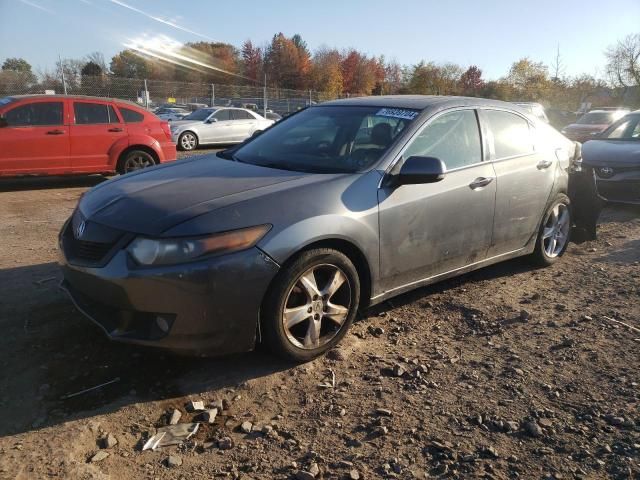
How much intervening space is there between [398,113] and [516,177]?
1.25 m

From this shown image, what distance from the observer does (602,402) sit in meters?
2.97

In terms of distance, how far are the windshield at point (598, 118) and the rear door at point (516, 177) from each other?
14.1m

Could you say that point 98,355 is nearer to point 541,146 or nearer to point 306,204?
point 306,204

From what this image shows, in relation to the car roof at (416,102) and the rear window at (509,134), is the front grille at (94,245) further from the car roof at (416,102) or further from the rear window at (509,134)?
the rear window at (509,134)

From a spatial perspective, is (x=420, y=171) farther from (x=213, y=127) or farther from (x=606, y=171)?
(x=213, y=127)

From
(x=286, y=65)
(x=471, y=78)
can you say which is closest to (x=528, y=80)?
(x=471, y=78)

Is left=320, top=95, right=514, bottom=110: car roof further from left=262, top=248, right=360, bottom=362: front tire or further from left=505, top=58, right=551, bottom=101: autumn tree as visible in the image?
left=505, top=58, right=551, bottom=101: autumn tree

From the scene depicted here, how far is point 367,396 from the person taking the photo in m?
2.98

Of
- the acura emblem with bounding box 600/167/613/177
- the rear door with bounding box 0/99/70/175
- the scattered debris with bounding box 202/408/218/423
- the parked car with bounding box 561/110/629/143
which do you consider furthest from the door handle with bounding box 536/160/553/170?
the parked car with bounding box 561/110/629/143

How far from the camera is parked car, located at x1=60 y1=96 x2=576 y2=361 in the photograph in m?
2.86

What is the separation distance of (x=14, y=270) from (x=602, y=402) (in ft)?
15.1

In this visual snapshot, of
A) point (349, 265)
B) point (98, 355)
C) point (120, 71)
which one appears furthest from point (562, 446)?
point (120, 71)

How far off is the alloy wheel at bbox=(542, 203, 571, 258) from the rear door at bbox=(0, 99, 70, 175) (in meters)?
7.80

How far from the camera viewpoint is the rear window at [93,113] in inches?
371
